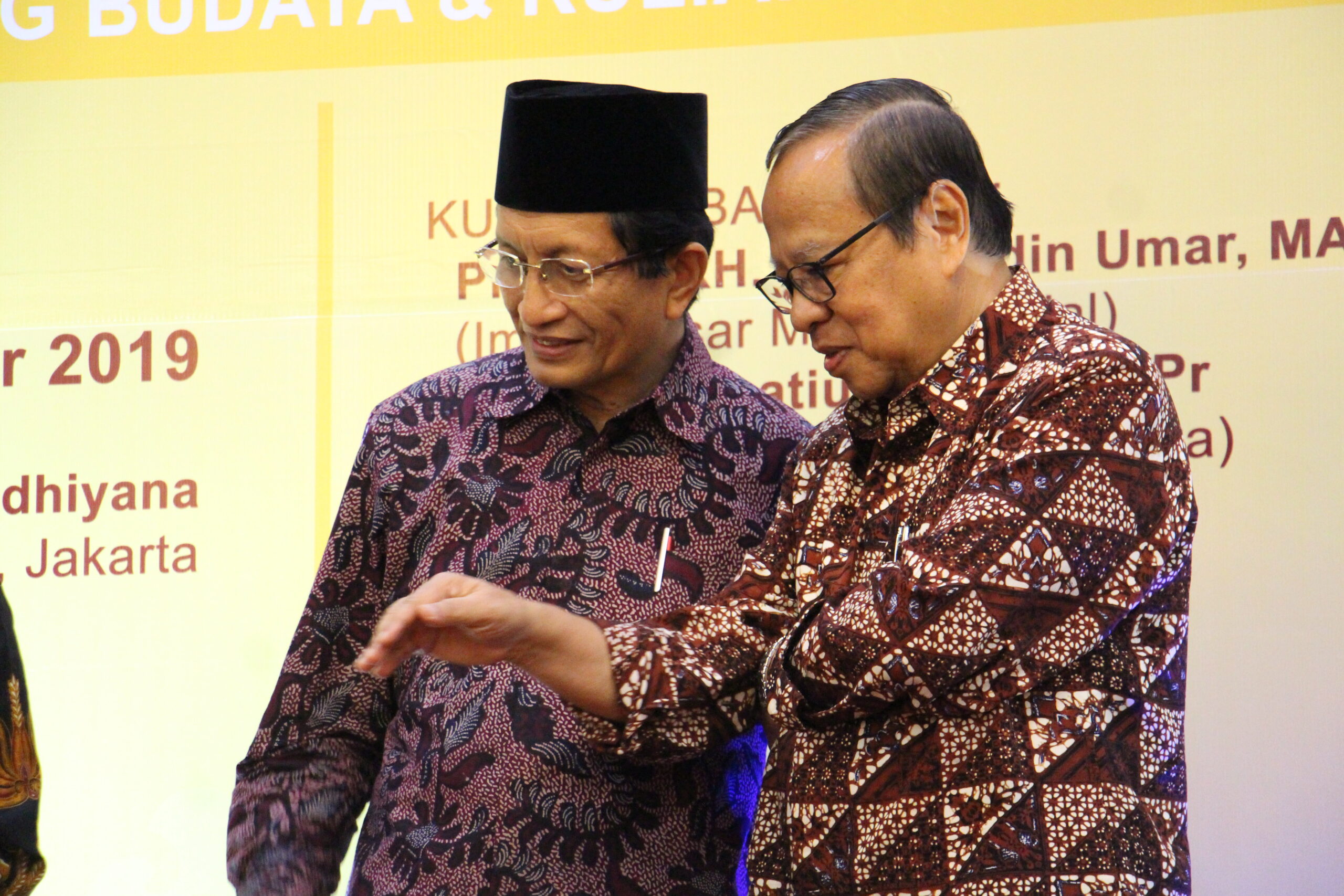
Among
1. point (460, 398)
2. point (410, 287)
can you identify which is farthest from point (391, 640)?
point (410, 287)

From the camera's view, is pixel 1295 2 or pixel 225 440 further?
pixel 225 440

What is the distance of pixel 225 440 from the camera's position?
2.83m

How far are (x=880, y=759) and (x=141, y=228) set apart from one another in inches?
80.4

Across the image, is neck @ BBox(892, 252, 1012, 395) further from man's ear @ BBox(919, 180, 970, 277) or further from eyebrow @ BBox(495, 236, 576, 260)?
eyebrow @ BBox(495, 236, 576, 260)

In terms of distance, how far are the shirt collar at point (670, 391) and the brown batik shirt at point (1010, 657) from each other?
1.52 feet

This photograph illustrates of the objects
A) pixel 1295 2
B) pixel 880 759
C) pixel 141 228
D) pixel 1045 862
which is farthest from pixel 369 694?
pixel 1295 2

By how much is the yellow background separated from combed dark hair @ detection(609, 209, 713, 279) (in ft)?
2.65

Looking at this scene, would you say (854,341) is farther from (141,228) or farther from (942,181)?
(141,228)

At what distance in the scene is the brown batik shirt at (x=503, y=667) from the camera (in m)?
1.80

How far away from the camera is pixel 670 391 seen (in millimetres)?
1985

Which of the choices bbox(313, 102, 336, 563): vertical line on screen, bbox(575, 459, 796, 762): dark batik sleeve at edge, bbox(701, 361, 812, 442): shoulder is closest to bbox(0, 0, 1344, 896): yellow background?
bbox(313, 102, 336, 563): vertical line on screen

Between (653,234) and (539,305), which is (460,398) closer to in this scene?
(539,305)

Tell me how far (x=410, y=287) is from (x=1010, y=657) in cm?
174

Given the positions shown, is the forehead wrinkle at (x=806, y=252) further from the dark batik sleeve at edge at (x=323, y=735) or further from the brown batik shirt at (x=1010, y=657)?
the dark batik sleeve at edge at (x=323, y=735)
